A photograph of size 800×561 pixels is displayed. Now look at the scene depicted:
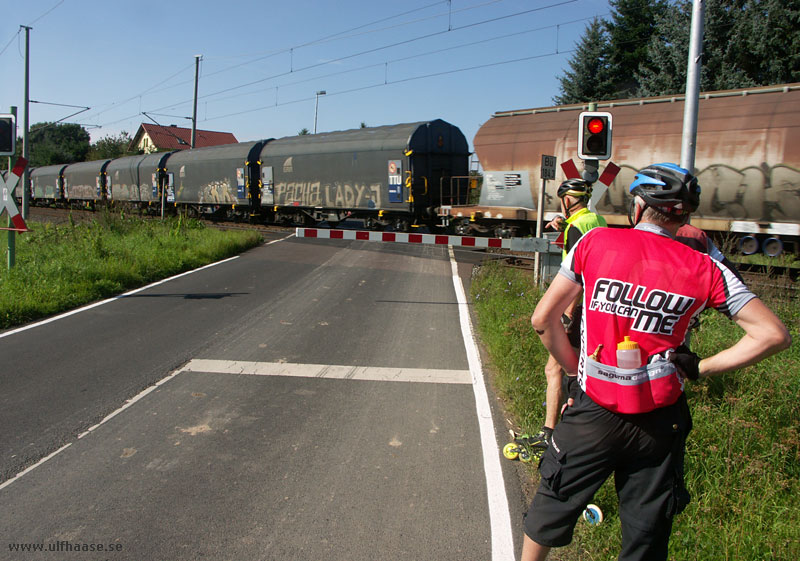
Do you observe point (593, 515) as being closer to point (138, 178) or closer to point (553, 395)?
point (553, 395)

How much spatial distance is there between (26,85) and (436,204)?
1654 cm

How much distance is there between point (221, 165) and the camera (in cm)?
2422

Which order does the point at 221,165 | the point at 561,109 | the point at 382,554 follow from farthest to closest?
the point at 221,165 < the point at 561,109 < the point at 382,554

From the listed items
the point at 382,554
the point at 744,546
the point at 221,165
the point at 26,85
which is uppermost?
the point at 26,85

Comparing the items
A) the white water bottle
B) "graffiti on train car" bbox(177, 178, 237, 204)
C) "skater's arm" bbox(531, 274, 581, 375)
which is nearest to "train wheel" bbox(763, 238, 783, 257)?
"skater's arm" bbox(531, 274, 581, 375)

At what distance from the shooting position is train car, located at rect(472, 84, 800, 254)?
11.0m

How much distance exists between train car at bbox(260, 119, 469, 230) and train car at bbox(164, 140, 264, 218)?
204cm

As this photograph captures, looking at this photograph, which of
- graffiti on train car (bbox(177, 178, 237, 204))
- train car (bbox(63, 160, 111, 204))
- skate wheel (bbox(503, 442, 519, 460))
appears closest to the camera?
skate wheel (bbox(503, 442, 519, 460))

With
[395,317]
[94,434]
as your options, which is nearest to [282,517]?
[94,434]

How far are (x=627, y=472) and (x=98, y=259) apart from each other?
11668 millimetres

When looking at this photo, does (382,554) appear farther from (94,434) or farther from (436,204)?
(436,204)

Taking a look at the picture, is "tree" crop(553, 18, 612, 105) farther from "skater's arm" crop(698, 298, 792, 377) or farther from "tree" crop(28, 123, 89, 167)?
"tree" crop(28, 123, 89, 167)

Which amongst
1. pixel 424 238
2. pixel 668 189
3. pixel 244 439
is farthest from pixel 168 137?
pixel 668 189

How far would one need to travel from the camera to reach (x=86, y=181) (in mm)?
35500
